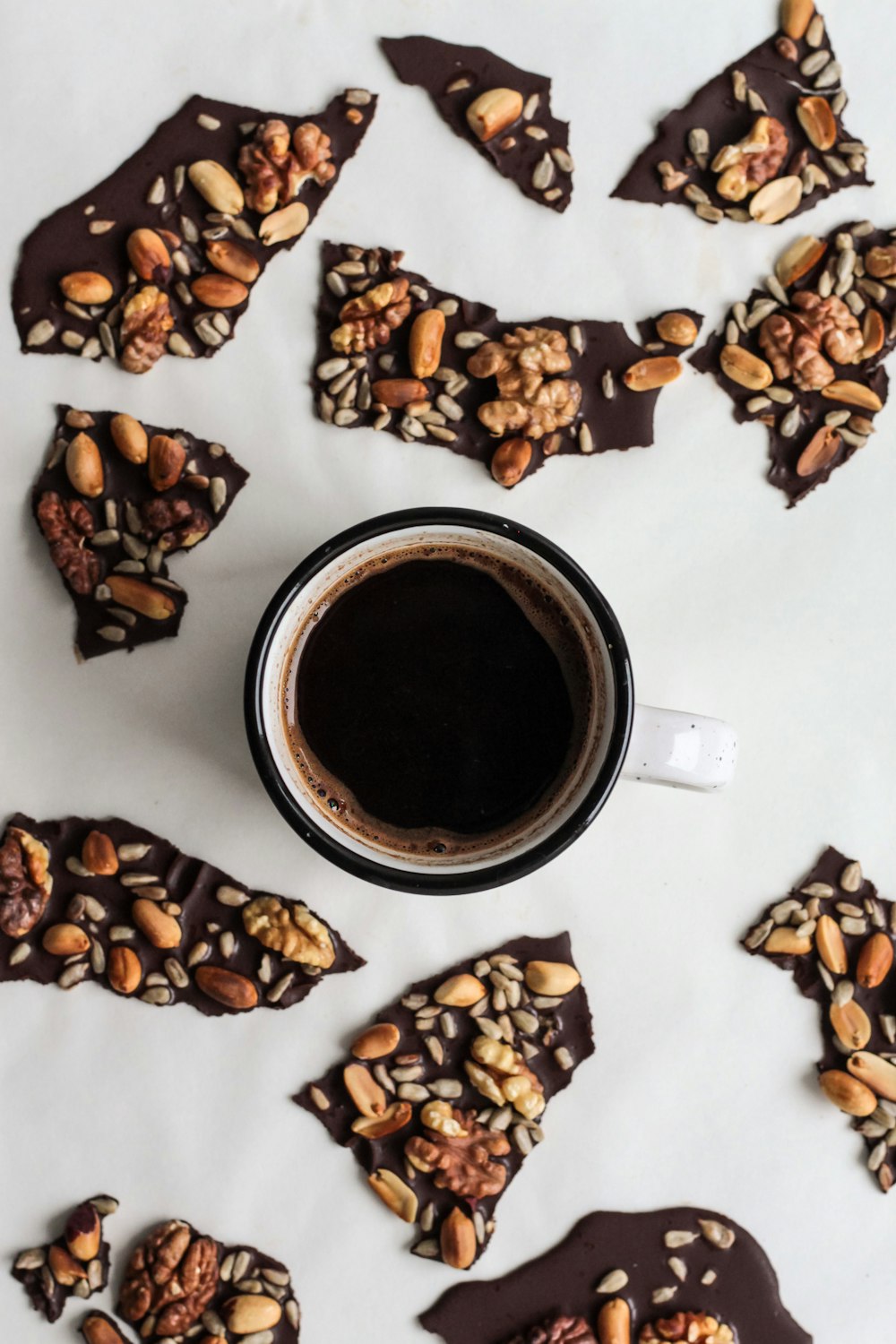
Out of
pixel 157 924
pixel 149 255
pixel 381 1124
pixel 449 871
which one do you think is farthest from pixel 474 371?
pixel 381 1124

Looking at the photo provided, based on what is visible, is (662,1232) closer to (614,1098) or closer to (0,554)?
(614,1098)

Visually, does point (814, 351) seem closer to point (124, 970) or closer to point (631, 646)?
point (631, 646)

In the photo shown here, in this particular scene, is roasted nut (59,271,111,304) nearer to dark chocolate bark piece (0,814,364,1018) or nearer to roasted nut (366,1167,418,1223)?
dark chocolate bark piece (0,814,364,1018)

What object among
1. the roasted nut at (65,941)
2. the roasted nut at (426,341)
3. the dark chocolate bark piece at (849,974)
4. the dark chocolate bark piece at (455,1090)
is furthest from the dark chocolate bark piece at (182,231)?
the dark chocolate bark piece at (849,974)

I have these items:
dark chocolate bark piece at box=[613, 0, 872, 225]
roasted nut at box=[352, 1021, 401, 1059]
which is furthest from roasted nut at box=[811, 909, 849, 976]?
roasted nut at box=[352, 1021, 401, 1059]

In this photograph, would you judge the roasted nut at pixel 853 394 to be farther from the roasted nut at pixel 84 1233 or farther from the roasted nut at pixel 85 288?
the roasted nut at pixel 84 1233
